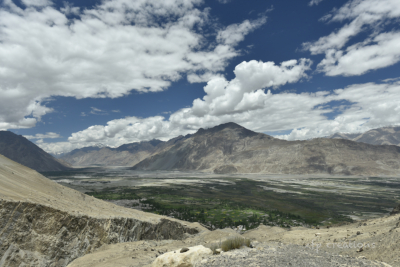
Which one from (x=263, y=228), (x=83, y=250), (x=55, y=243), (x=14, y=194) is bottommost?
(x=263, y=228)

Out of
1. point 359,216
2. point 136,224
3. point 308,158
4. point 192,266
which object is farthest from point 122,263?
point 308,158

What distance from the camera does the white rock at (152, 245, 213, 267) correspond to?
323 inches

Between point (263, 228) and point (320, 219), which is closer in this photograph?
point (263, 228)

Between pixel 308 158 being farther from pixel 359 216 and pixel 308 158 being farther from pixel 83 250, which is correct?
pixel 83 250

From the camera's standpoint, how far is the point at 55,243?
11594mm

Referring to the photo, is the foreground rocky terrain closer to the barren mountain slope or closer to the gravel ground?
the gravel ground

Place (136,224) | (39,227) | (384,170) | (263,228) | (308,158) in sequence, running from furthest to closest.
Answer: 1. (308,158)
2. (384,170)
3. (263,228)
4. (136,224)
5. (39,227)

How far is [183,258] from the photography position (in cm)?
832

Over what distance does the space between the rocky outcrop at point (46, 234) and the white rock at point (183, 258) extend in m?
6.67

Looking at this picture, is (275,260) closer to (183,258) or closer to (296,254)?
(296,254)

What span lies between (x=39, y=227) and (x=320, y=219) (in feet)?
172

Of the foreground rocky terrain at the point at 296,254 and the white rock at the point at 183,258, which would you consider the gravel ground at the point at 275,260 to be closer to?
the foreground rocky terrain at the point at 296,254

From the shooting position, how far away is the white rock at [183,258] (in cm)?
820

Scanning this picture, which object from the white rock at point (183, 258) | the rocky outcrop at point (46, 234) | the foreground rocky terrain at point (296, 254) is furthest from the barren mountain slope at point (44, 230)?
the white rock at point (183, 258)
